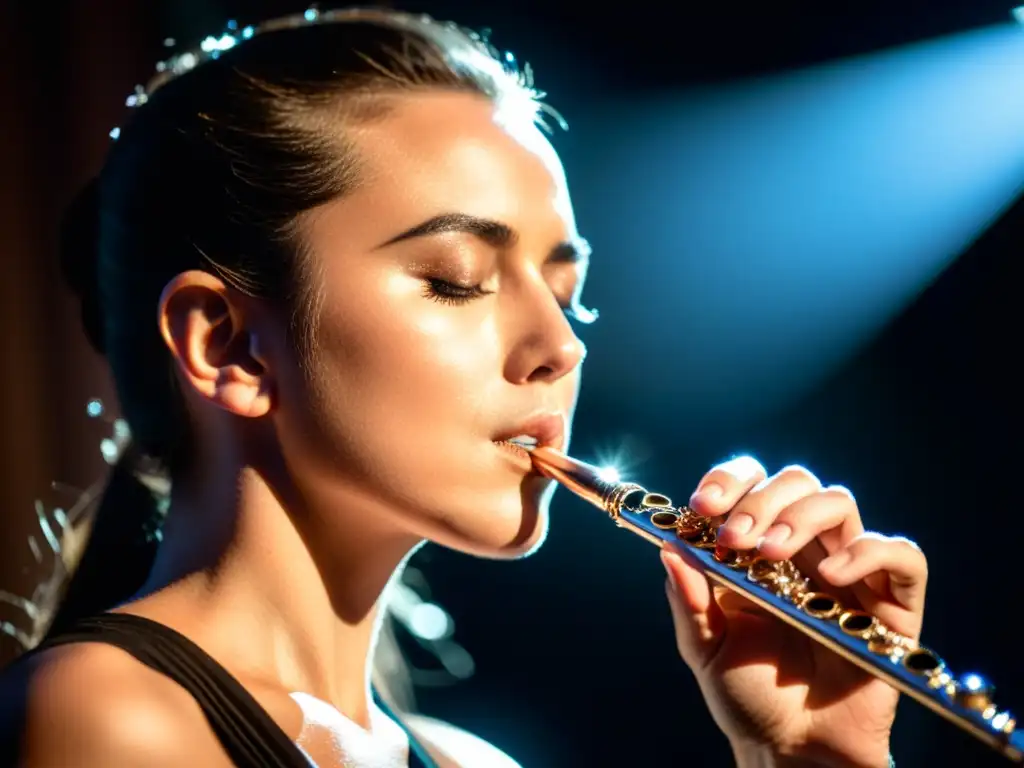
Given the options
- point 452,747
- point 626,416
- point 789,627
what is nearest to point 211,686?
point 452,747

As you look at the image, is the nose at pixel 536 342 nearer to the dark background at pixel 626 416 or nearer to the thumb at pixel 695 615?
the thumb at pixel 695 615

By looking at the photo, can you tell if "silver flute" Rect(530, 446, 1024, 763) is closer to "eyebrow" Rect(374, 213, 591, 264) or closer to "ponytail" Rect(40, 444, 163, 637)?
"eyebrow" Rect(374, 213, 591, 264)

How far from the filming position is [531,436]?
3.18 feet

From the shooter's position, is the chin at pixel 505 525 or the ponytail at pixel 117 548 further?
the ponytail at pixel 117 548

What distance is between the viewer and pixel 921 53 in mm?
1499

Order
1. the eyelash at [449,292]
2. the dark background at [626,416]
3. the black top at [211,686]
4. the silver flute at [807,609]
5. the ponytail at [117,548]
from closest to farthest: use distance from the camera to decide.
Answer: the silver flute at [807,609]
the black top at [211,686]
the eyelash at [449,292]
the ponytail at [117,548]
the dark background at [626,416]

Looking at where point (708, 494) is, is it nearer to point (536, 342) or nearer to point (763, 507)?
point (763, 507)

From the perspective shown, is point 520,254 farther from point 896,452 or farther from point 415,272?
point 896,452

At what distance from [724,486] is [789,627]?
25cm

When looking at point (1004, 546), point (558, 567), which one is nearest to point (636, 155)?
point (558, 567)

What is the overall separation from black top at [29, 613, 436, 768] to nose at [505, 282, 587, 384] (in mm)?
385

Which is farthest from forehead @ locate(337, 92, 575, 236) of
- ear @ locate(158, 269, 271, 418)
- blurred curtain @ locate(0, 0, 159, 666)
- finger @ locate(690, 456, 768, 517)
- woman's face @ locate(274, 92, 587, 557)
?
blurred curtain @ locate(0, 0, 159, 666)

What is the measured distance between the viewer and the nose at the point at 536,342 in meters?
0.94

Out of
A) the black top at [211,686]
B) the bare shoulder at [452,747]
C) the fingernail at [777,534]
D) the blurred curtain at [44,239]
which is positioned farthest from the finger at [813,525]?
the blurred curtain at [44,239]
